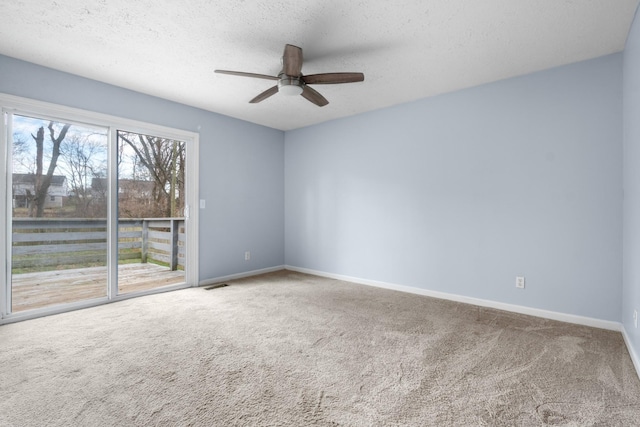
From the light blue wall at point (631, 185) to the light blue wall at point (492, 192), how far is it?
20cm

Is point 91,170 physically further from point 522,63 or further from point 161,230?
point 522,63

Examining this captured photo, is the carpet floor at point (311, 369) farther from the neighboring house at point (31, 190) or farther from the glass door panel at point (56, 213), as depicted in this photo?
the neighboring house at point (31, 190)

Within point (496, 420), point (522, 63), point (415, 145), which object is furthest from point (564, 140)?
point (496, 420)

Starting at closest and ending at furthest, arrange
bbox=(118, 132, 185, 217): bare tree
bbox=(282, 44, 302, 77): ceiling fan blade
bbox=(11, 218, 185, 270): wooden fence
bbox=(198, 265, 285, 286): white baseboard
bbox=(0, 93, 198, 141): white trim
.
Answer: bbox=(282, 44, 302, 77): ceiling fan blade
bbox=(0, 93, 198, 141): white trim
bbox=(11, 218, 185, 270): wooden fence
bbox=(118, 132, 185, 217): bare tree
bbox=(198, 265, 285, 286): white baseboard

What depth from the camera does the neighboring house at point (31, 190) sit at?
289 centimetres

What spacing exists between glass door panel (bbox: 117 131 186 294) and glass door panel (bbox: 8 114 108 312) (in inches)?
9.2

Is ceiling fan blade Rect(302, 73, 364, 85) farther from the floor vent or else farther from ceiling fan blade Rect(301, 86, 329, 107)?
the floor vent

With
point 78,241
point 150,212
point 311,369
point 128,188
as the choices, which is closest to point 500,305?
point 311,369

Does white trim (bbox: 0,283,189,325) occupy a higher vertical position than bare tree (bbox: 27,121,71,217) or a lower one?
lower

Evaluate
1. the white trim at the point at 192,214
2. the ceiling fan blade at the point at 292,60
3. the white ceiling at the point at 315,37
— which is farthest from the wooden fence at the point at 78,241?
the ceiling fan blade at the point at 292,60

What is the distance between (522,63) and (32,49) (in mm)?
4434

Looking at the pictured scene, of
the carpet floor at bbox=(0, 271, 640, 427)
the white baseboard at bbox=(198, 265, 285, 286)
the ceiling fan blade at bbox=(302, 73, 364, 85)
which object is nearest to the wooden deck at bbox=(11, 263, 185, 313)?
the carpet floor at bbox=(0, 271, 640, 427)

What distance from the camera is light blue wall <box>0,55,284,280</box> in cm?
305

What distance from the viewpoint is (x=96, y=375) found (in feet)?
6.34
